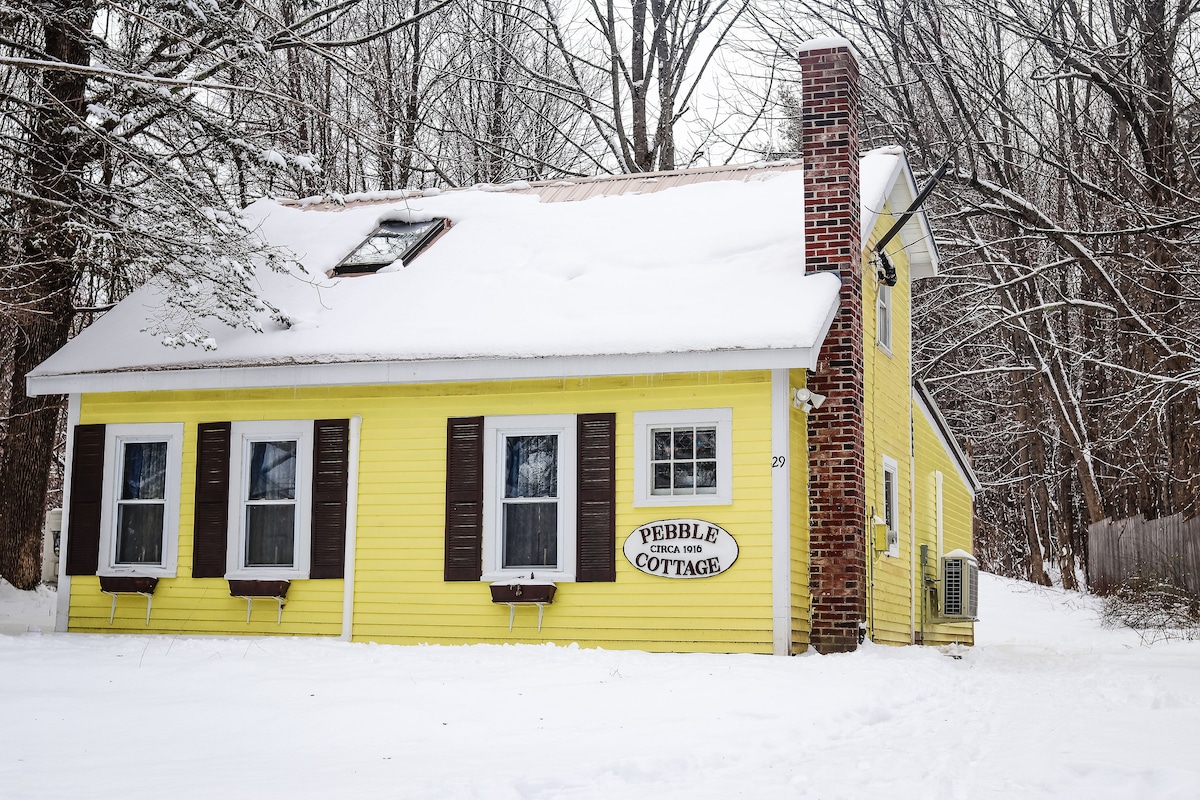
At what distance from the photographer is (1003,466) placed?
37469 millimetres

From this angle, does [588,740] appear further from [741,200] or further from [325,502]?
[741,200]

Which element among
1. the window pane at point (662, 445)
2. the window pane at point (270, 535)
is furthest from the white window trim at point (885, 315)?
the window pane at point (270, 535)

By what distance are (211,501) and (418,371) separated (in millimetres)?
2765

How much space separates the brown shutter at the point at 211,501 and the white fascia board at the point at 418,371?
538 mm

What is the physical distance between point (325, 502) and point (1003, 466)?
28702 millimetres

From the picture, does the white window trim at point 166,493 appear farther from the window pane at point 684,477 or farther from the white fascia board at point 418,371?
the window pane at point 684,477

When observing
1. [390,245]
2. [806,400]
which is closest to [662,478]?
[806,400]

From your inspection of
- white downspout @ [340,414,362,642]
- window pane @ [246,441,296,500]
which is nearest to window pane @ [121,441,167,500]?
window pane @ [246,441,296,500]

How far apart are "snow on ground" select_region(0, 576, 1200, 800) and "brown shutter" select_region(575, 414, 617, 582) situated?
98cm

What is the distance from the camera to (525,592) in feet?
39.2

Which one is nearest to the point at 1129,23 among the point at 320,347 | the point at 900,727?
the point at 320,347

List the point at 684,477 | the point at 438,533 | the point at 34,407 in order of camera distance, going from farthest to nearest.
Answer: the point at 34,407, the point at 438,533, the point at 684,477

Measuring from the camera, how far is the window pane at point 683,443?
1187cm

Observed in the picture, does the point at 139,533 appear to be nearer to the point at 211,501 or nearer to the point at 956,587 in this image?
the point at 211,501
